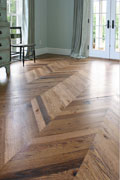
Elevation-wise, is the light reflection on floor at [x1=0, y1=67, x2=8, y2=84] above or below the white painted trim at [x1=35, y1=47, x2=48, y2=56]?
below

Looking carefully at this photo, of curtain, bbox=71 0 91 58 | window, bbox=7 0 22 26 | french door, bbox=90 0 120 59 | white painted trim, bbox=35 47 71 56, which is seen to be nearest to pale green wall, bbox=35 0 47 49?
white painted trim, bbox=35 47 71 56

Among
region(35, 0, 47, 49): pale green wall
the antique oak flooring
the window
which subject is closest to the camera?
the antique oak flooring

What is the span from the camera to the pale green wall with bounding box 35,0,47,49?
6.98 meters

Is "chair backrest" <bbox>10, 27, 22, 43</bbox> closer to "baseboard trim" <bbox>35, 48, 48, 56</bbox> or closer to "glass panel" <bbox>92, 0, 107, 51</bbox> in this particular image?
"baseboard trim" <bbox>35, 48, 48, 56</bbox>

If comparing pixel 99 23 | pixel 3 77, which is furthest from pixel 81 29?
pixel 3 77

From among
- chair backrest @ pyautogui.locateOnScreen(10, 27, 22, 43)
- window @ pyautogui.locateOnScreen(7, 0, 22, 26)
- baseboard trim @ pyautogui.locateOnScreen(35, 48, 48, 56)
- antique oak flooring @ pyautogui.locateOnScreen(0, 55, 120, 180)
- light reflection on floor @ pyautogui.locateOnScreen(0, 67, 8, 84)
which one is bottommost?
antique oak flooring @ pyautogui.locateOnScreen(0, 55, 120, 180)

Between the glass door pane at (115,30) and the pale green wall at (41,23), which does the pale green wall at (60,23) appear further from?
the glass door pane at (115,30)

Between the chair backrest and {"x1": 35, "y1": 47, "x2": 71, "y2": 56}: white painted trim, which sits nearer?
the chair backrest

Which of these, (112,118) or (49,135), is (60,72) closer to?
(112,118)

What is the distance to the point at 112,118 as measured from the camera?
98.4 inches

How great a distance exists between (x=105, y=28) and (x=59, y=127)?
4.85 m

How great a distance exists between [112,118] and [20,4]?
4.83m

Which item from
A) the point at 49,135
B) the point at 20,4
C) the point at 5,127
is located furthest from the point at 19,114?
the point at 20,4

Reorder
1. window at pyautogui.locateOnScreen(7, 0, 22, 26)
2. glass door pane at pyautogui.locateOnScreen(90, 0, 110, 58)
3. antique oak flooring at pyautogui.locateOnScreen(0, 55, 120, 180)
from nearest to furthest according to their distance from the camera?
antique oak flooring at pyautogui.locateOnScreen(0, 55, 120, 180)
window at pyautogui.locateOnScreen(7, 0, 22, 26)
glass door pane at pyautogui.locateOnScreen(90, 0, 110, 58)
